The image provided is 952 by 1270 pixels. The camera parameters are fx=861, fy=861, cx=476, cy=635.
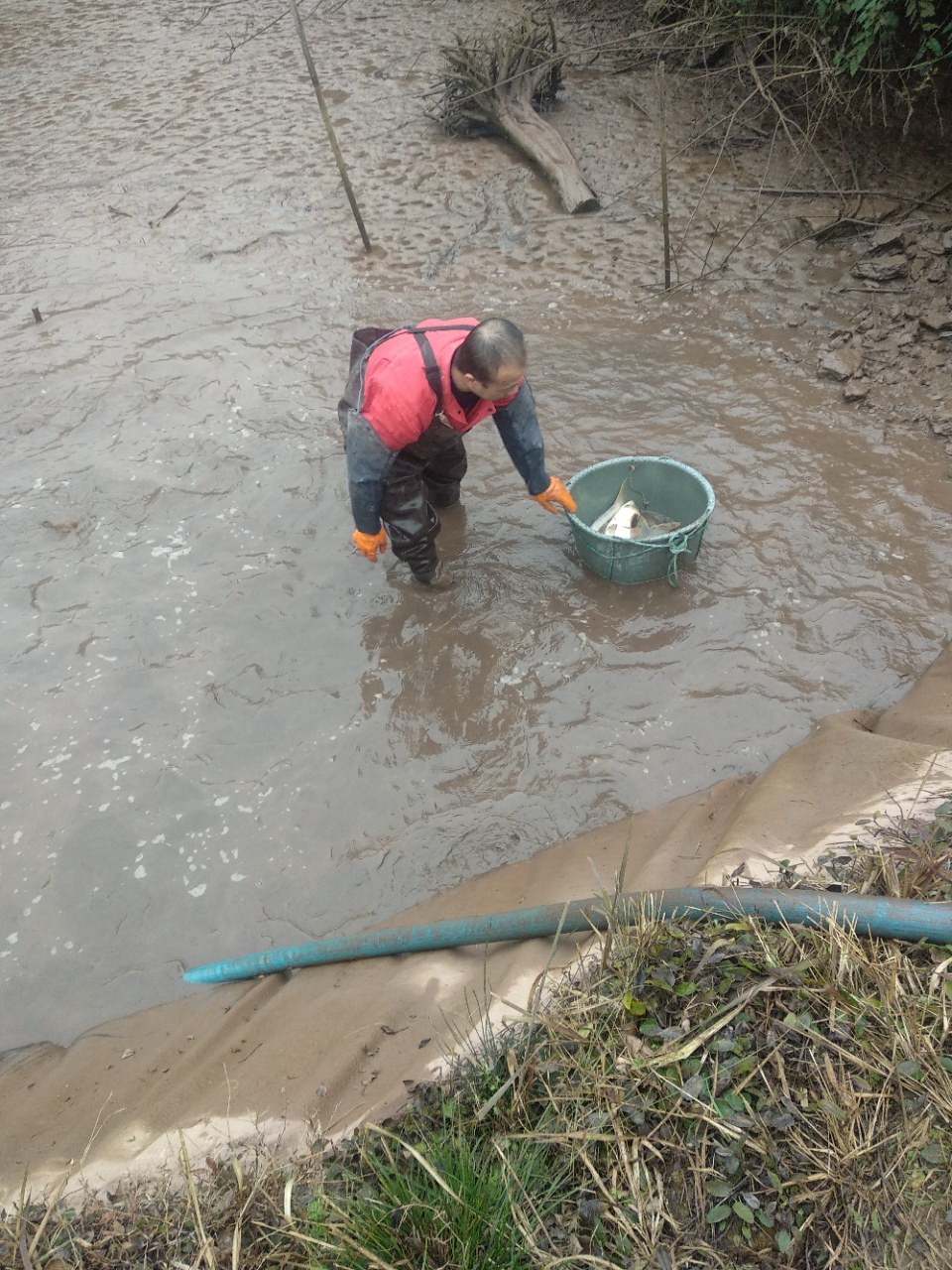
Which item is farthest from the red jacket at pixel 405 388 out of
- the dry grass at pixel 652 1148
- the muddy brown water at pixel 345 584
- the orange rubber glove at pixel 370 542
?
the dry grass at pixel 652 1148

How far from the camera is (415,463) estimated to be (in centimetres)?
382

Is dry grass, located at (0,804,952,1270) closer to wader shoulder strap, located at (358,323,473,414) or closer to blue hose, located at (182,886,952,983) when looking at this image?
blue hose, located at (182,886,952,983)

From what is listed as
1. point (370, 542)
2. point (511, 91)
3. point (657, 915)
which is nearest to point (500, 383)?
point (370, 542)

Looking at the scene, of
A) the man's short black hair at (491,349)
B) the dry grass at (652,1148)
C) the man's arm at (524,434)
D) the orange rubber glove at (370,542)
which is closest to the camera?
the dry grass at (652,1148)

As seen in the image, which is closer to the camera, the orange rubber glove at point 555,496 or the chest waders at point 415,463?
the chest waders at point 415,463

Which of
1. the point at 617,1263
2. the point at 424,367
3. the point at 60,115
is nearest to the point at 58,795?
the point at 424,367

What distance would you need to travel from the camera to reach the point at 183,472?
515cm

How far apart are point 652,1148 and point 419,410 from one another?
2558 millimetres

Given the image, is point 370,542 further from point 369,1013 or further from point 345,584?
point 369,1013

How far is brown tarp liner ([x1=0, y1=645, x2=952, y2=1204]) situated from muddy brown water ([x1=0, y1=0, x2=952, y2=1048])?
19 centimetres

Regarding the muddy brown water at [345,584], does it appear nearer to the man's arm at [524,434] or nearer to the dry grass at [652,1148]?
the man's arm at [524,434]

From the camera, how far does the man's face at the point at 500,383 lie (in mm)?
3066

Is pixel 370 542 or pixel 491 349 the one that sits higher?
pixel 491 349

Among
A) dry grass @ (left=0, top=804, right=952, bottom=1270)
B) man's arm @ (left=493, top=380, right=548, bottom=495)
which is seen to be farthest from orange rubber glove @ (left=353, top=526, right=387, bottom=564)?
dry grass @ (left=0, top=804, right=952, bottom=1270)
